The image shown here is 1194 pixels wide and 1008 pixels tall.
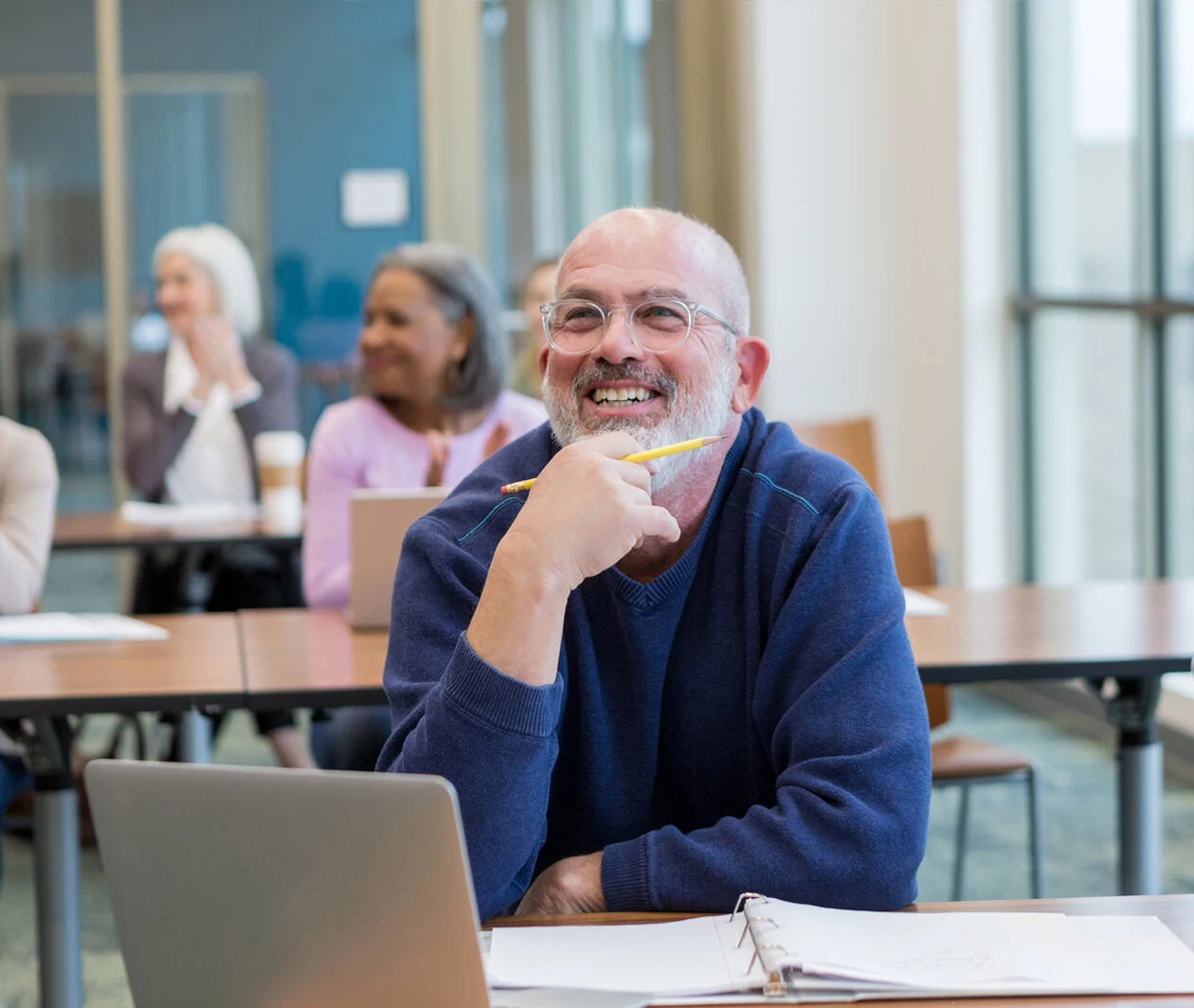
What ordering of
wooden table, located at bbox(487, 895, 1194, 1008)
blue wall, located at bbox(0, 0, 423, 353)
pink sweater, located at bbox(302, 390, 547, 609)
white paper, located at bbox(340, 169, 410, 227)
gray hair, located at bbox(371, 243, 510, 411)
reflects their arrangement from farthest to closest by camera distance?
white paper, located at bbox(340, 169, 410, 227) → blue wall, located at bbox(0, 0, 423, 353) → gray hair, located at bbox(371, 243, 510, 411) → pink sweater, located at bbox(302, 390, 547, 609) → wooden table, located at bbox(487, 895, 1194, 1008)

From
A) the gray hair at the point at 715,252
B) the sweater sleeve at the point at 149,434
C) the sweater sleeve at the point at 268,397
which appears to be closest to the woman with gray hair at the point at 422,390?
the sweater sleeve at the point at 268,397

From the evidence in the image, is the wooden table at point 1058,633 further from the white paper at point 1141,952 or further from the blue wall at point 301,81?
the blue wall at point 301,81

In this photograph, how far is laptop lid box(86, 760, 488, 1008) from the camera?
97cm

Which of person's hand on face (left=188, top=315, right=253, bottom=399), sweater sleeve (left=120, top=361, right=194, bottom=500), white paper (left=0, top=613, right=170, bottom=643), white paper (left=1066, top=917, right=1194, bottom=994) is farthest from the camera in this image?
person's hand on face (left=188, top=315, right=253, bottom=399)

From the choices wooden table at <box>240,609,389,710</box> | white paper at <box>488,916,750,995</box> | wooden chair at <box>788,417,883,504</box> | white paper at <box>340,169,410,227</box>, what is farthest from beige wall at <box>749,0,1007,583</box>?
white paper at <box>488,916,750,995</box>

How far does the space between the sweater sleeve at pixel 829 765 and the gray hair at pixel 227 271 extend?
3.75 meters

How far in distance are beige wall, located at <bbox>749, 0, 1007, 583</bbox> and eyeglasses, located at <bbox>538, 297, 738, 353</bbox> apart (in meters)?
3.68

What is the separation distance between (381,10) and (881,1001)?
5.55 meters

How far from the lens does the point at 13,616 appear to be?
2760 mm

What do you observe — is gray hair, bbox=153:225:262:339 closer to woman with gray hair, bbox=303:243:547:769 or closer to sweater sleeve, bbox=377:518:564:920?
woman with gray hair, bbox=303:243:547:769

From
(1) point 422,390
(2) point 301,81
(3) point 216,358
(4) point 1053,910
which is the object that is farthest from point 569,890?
(2) point 301,81

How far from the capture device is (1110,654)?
2340 millimetres

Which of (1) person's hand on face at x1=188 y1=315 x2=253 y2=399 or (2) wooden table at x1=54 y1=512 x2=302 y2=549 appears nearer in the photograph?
(2) wooden table at x1=54 y1=512 x2=302 y2=549

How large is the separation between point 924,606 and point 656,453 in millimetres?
1359
